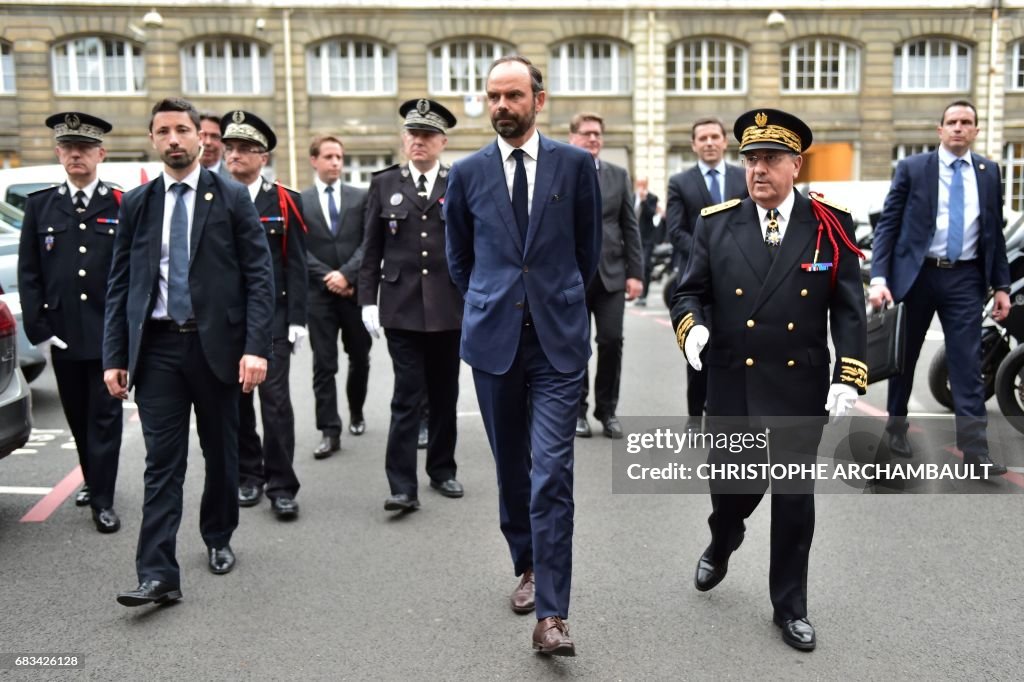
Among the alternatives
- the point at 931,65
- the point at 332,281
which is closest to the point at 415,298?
the point at 332,281

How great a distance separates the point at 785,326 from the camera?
3867mm

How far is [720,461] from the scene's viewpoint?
13.3ft

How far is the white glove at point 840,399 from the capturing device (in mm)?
3732

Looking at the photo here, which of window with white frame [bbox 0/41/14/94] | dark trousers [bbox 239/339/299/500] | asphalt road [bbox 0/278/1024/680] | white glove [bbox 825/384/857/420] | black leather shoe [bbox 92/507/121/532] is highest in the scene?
window with white frame [bbox 0/41/14/94]

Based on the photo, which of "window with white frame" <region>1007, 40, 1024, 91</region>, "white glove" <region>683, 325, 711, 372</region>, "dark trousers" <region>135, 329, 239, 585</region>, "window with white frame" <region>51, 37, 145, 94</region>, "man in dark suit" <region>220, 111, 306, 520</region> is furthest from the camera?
"window with white frame" <region>1007, 40, 1024, 91</region>

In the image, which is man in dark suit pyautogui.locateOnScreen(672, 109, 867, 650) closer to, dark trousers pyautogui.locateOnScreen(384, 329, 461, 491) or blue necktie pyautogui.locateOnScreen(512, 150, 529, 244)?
blue necktie pyautogui.locateOnScreen(512, 150, 529, 244)

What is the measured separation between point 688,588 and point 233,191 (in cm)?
271

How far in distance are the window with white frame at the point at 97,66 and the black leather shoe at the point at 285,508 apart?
101ft

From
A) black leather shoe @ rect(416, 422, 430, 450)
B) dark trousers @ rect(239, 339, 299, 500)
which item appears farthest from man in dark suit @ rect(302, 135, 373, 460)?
dark trousers @ rect(239, 339, 299, 500)

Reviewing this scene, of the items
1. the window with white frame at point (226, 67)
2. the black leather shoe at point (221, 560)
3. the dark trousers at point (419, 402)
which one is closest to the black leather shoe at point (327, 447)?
the dark trousers at point (419, 402)

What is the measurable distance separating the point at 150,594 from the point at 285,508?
4.60ft

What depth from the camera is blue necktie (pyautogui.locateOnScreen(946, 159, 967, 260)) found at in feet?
19.8

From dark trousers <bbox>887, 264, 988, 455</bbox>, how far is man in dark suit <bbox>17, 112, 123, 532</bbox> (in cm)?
476

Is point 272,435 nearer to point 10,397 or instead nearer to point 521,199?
point 10,397
